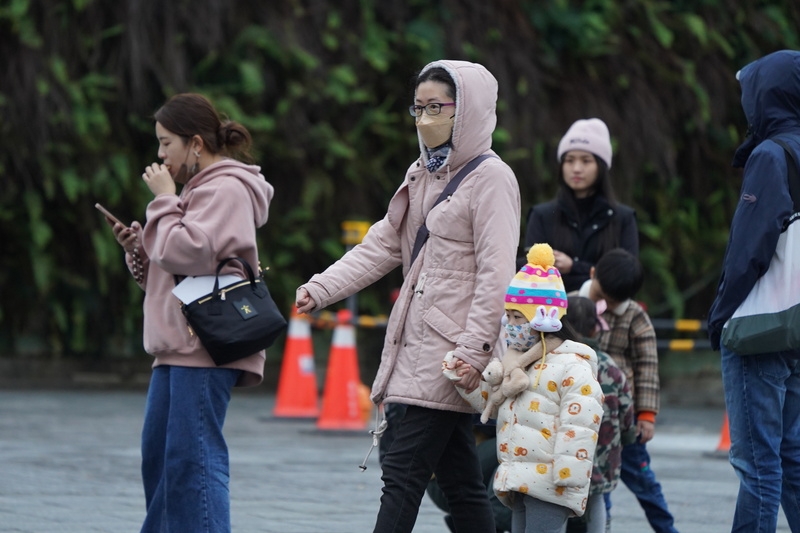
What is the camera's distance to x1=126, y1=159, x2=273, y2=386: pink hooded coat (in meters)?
4.80

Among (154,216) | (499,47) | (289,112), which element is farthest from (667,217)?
(154,216)

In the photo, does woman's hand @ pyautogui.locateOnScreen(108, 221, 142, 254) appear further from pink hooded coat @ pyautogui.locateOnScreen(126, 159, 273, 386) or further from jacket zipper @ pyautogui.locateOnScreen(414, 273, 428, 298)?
jacket zipper @ pyautogui.locateOnScreen(414, 273, 428, 298)

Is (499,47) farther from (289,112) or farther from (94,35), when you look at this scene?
(94,35)

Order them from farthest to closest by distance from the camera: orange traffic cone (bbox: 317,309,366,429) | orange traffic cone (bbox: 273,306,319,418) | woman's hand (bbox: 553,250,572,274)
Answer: orange traffic cone (bbox: 273,306,319,418)
orange traffic cone (bbox: 317,309,366,429)
woman's hand (bbox: 553,250,572,274)

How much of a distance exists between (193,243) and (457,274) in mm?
898

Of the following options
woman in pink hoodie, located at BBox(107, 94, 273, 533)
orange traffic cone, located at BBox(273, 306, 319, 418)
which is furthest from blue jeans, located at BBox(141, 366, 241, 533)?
orange traffic cone, located at BBox(273, 306, 319, 418)

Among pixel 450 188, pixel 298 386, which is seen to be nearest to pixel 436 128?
pixel 450 188

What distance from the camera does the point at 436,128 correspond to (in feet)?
15.8

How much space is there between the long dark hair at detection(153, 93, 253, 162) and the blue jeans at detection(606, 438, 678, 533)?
2247 millimetres

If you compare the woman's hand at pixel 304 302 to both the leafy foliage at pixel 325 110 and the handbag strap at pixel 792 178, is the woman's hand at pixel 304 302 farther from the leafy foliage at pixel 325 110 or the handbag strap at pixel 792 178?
the leafy foliage at pixel 325 110

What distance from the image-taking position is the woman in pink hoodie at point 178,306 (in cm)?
483

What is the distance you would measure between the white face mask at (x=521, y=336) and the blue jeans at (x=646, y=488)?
158 centimetres

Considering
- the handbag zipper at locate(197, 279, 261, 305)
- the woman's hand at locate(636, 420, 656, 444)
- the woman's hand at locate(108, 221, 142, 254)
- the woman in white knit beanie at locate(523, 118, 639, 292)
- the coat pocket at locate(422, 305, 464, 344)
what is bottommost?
the woman's hand at locate(636, 420, 656, 444)

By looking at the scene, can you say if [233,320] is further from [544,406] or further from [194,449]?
[544,406]
